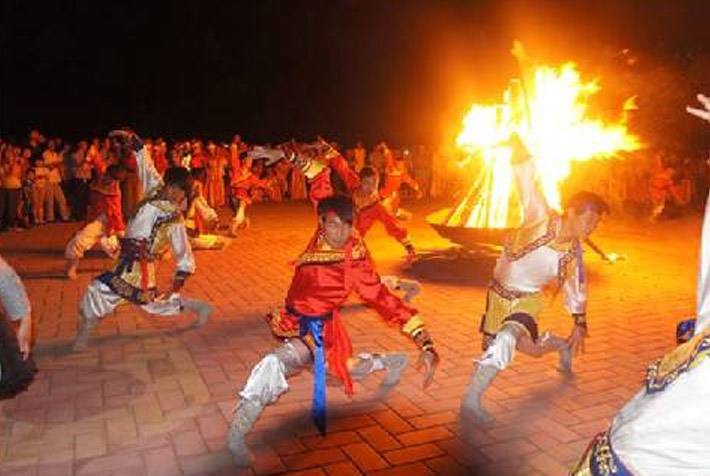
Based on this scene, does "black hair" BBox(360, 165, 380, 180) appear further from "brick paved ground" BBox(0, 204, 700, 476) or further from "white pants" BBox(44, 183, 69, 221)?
"white pants" BBox(44, 183, 69, 221)

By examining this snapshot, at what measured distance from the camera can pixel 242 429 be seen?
4.17m

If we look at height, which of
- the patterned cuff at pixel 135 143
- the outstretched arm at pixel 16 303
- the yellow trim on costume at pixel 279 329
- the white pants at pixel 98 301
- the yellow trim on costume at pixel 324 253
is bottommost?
the white pants at pixel 98 301

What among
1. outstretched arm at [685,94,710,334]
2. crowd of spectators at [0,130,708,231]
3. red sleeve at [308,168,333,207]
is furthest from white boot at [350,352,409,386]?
crowd of spectators at [0,130,708,231]

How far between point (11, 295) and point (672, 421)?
314 cm

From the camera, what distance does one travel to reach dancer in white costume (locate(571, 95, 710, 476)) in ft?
6.61

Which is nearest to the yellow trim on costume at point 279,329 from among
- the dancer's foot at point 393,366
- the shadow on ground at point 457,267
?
the dancer's foot at point 393,366

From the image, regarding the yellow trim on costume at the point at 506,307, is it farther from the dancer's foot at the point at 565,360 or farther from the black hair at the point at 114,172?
the black hair at the point at 114,172

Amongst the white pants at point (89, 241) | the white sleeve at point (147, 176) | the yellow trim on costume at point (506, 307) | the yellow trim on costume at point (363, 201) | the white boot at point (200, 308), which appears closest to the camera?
the yellow trim on costume at point (506, 307)

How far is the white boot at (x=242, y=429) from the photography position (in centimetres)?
417

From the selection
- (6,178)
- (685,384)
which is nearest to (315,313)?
(685,384)

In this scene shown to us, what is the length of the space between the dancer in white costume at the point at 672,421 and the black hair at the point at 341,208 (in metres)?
2.35

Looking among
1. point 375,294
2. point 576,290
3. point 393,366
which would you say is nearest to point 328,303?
point 375,294

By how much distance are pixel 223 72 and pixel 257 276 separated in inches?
938

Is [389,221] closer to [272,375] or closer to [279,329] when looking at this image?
[279,329]
